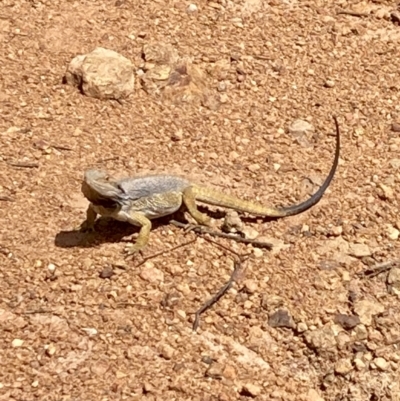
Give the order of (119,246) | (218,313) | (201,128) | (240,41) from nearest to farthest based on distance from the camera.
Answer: (218,313), (119,246), (201,128), (240,41)

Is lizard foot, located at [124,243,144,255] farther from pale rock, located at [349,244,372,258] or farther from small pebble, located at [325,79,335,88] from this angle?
small pebble, located at [325,79,335,88]

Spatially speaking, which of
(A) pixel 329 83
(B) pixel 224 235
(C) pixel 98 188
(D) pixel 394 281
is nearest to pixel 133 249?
(C) pixel 98 188

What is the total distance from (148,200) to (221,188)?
0.70m

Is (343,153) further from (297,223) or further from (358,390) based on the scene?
(358,390)

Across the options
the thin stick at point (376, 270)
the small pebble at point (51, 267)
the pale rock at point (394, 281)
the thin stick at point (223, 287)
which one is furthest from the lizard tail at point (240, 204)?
the small pebble at point (51, 267)

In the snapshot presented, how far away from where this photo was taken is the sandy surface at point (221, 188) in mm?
4840

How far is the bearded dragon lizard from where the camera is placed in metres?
5.37

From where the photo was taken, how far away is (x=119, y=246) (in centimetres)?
553

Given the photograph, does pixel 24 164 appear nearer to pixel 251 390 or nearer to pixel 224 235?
pixel 224 235

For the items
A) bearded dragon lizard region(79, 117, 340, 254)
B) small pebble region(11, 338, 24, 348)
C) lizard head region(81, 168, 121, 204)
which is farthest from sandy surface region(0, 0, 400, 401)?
lizard head region(81, 168, 121, 204)

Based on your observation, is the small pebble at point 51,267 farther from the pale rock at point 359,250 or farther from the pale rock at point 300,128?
the pale rock at point 300,128

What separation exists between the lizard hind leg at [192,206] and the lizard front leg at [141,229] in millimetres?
308

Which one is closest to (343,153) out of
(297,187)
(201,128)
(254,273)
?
(297,187)

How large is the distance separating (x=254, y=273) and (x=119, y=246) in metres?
0.87
